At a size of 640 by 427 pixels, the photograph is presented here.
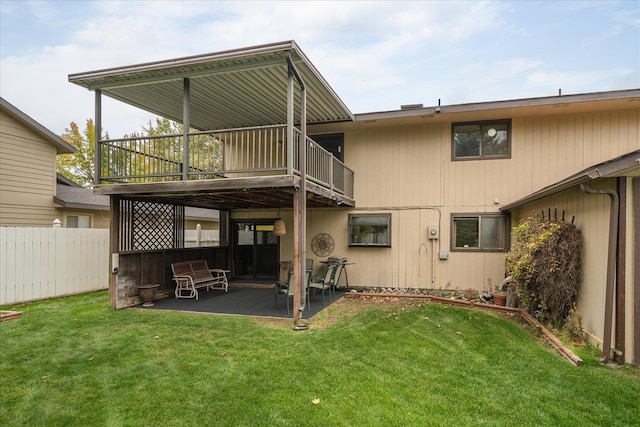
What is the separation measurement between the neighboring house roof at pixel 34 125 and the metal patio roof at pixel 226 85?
482 cm

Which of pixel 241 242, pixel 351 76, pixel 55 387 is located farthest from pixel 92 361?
pixel 351 76

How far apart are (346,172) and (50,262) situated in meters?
7.54

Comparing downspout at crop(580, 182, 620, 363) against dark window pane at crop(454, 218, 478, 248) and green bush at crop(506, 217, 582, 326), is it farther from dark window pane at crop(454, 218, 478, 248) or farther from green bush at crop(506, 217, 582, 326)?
dark window pane at crop(454, 218, 478, 248)

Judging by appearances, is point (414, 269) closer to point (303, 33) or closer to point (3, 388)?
point (3, 388)

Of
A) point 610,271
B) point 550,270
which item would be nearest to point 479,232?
point 550,270

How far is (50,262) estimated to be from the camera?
340 inches

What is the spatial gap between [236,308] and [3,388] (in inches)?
158

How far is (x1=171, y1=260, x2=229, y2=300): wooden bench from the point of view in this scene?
8648 millimetres

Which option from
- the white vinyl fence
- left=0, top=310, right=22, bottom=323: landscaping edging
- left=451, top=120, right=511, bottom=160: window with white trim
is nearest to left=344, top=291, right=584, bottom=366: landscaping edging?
left=451, top=120, right=511, bottom=160: window with white trim

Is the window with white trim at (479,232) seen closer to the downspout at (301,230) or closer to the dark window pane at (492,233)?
the dark window pane at (492,233)

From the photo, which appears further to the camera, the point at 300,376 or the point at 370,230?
the point at 370,230

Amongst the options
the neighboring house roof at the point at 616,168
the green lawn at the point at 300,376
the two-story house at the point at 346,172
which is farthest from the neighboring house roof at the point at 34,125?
the neighboring house roof at the point at 616,168

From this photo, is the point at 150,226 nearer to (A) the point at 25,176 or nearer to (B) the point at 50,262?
(B) the point at 50,262

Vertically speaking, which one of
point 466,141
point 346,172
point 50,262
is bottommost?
point 50,262
